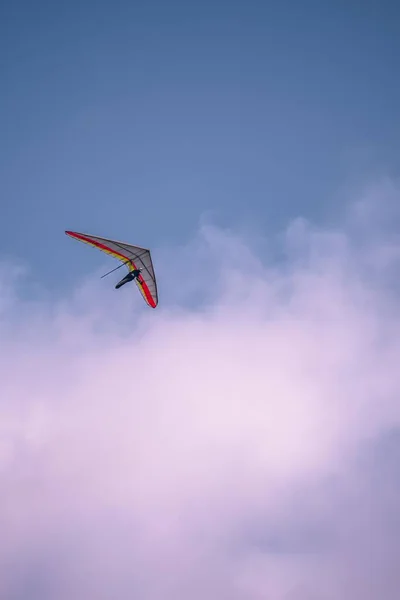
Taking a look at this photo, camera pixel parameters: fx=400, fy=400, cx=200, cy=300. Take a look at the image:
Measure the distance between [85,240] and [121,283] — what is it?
627 cm

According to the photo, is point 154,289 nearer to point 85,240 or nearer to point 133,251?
point 133,251

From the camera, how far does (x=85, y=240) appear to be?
43438mm

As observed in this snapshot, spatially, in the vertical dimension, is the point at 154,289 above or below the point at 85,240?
below

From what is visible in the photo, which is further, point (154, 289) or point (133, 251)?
point (154, 289)

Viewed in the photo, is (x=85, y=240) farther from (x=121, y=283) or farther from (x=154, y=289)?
(x=154, y=289)

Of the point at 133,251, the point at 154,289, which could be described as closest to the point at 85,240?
the point at 133,251

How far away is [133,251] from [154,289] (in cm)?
519

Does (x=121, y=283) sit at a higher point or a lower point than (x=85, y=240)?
lower

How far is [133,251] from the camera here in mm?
42094

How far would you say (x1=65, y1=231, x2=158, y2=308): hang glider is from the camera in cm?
4191

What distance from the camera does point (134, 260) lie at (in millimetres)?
43531

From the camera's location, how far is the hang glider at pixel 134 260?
41.9 m

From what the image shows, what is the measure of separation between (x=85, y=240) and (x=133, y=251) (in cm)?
576

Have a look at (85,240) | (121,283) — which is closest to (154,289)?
(121,283)
